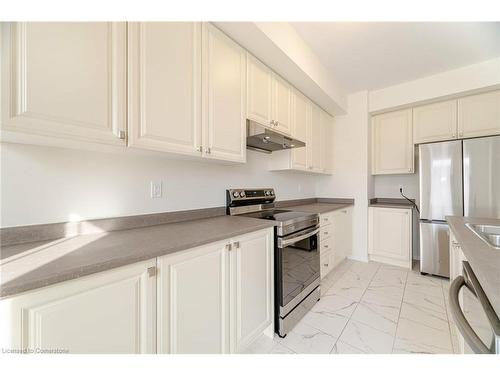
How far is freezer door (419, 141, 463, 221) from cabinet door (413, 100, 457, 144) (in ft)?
1.06

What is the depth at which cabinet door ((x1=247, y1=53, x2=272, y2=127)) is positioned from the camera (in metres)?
1.76

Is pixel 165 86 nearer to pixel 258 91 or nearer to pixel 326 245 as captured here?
pixel 258 91

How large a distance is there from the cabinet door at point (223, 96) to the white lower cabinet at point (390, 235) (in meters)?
2.48

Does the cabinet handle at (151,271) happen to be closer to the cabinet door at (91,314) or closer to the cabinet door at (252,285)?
the cabinet door at (91,314)

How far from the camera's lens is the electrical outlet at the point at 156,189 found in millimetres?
1446

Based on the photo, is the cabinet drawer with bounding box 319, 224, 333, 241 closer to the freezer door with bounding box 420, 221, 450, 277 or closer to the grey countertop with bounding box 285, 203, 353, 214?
the grey countertop with bounding box 285, 203, 353, 214

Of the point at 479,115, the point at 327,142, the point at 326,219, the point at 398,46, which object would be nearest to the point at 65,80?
the point at 326,219

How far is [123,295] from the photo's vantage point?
809 millimetres

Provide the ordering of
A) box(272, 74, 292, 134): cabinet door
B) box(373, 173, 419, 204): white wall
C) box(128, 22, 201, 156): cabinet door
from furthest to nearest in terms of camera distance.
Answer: box(373, 173, 419, 204): white wall
box(272, 74, 292, 134): cabinet door
box(128, 22, 201, 156): cabinet door

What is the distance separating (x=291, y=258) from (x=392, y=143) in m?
2.63

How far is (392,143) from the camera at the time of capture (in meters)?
3.10

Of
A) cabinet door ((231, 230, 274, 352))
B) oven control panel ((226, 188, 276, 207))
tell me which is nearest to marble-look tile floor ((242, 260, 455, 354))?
cabinet door ((231, 230, 274, 352))
